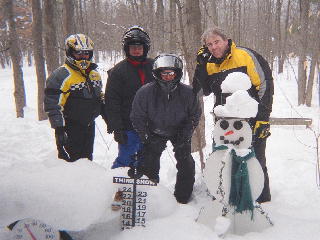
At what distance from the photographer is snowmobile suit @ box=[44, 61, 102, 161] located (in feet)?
11.3

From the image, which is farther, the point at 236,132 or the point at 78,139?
the point at 78,139

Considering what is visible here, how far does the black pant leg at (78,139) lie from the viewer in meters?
3.70

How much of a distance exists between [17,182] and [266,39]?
2102cm

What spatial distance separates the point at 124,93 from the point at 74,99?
600 mm

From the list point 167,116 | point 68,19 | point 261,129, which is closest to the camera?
point 261,129

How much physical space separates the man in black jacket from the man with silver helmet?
1.28ft

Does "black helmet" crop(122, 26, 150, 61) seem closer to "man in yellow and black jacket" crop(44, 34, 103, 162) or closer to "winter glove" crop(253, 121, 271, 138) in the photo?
"man in yellow and black jacket" crop(44, 34, 103, 162)

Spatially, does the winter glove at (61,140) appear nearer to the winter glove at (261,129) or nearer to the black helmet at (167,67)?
the black helmet at (167,67)

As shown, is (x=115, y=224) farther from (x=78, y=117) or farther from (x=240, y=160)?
(x=78, y=117)

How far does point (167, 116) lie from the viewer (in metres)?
3.16

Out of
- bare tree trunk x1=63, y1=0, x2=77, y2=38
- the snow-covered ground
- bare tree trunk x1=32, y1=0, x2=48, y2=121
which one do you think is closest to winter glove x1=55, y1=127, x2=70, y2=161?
the snow-covered ground

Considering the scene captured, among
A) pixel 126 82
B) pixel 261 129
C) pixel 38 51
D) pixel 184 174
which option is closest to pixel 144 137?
pixel 184 174

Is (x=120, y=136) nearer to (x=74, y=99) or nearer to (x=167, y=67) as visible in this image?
(x=74, y=99)

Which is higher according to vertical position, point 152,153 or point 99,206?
point 152,153
